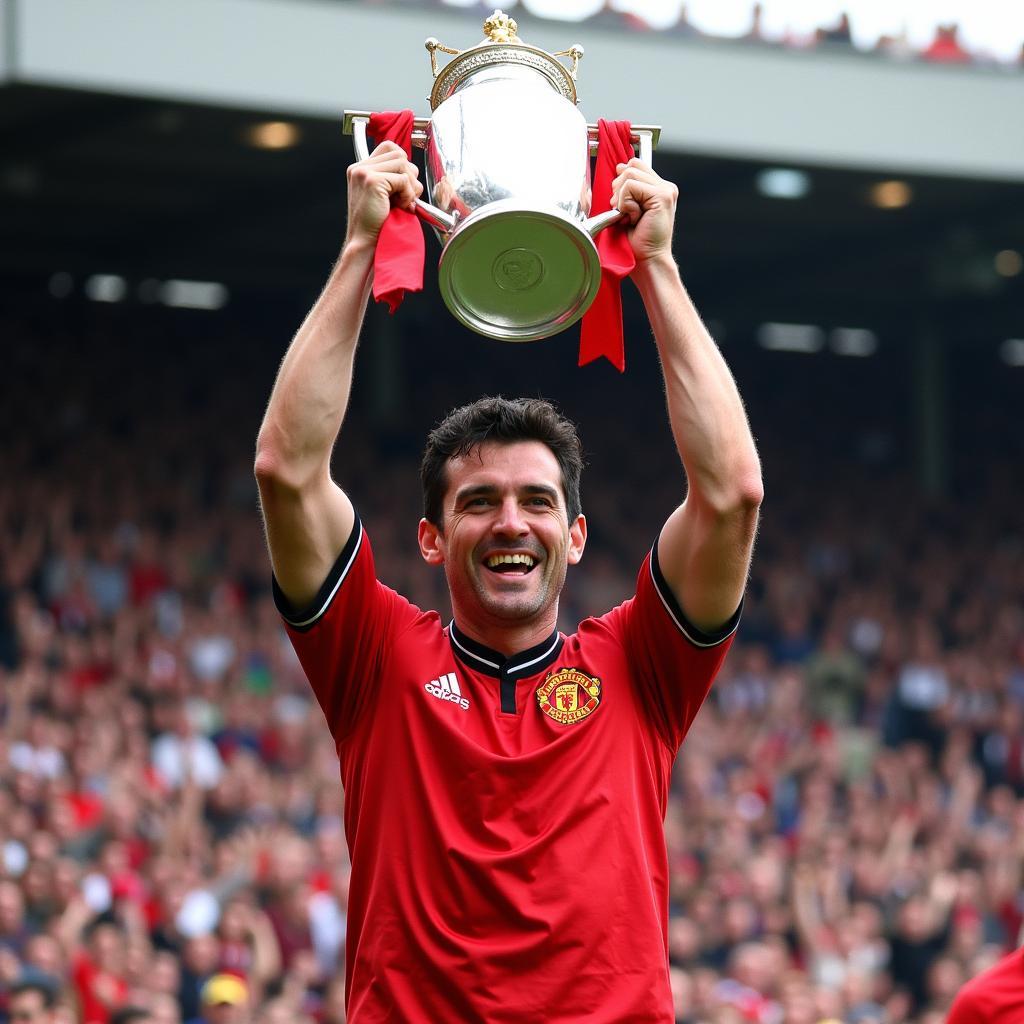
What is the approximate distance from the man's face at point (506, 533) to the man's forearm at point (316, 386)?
271 mm

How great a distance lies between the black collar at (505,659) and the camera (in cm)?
330

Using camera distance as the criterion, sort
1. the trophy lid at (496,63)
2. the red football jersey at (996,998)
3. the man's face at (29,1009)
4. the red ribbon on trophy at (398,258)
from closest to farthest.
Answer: the red ribbon on trophy at (398,258), the trophy lid at (496,63), the red football jersey at (996,998), the man's face at (29,1009)

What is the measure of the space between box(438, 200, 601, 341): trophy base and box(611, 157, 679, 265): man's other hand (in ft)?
0.32

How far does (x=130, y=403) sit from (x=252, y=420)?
1207mm

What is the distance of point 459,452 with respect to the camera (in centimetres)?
337

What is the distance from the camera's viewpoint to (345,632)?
10.6ft

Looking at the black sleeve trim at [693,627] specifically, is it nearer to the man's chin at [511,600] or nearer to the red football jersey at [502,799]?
the red football jersey at [502,799]

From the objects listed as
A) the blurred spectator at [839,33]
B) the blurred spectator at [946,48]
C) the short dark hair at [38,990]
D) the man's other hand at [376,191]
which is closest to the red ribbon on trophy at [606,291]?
the man's other hand at [376,191]

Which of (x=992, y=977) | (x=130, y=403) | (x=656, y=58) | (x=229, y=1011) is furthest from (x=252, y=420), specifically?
(x=992, y=977)

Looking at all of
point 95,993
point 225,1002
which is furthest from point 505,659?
point 95,993

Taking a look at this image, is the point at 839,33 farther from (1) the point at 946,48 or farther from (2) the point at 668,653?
(2) the point at 668,653

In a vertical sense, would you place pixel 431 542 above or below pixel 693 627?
above

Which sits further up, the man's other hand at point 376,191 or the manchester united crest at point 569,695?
the man's other hand at point 376,191

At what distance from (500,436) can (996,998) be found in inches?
59.2
